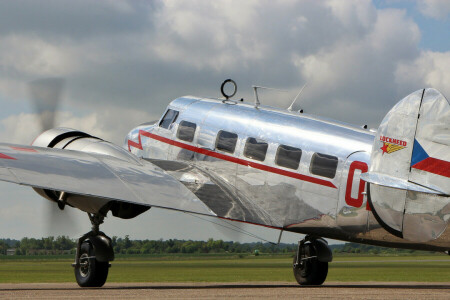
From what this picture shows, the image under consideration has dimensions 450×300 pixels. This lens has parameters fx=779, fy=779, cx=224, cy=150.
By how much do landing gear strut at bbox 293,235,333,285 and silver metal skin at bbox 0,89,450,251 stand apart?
4.41ft

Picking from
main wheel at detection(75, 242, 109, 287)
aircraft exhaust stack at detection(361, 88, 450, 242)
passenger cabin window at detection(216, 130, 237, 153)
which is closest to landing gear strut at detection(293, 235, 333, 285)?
passenger cabin window at detection(216, 130, 237, 153)

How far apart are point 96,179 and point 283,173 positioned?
154 inches

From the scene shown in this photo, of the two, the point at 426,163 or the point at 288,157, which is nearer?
the point at 426,163

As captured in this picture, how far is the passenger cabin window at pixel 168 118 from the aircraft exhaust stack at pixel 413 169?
6257mm

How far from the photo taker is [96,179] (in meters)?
15.7

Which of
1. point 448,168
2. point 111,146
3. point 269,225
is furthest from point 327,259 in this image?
point 111,146

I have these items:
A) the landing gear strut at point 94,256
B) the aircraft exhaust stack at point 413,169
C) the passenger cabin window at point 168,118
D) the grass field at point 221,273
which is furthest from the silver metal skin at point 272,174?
the grass field at point 221,273

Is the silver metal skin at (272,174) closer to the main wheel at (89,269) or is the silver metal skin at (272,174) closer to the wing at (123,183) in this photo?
the wing at (123,183)

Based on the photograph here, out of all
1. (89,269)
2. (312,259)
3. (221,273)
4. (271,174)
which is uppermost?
(271,174)

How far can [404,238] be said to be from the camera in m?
14.9

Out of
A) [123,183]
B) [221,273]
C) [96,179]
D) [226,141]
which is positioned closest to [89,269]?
[123,183]

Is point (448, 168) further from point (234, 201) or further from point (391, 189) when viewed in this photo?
point (234, 201)

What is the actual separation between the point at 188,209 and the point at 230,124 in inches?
110

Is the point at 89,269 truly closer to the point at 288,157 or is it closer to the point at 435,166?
the point at 288,157
